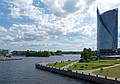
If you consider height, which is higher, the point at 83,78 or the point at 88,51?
the point at 88,51

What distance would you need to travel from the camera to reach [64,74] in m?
113

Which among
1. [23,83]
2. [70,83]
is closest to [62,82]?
[70,83]

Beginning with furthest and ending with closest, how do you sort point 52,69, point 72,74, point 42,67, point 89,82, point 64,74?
point 42,67 < point 52,69 < point 64,74 < point 72,74 < point 89,82

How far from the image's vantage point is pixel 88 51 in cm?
19238

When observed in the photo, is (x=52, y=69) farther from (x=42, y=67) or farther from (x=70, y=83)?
(x=70, y=83)

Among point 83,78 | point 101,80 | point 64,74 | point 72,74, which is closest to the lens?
point 101,80

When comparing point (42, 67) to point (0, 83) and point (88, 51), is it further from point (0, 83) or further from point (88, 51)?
point (0, 83)

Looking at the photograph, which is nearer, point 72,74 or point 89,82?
point 89,82

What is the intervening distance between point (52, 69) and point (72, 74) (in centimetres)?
3084

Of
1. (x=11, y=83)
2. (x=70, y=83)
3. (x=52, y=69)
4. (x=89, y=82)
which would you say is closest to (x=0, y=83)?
(x=11, y=83)

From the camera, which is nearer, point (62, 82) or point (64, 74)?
point (62, 82)

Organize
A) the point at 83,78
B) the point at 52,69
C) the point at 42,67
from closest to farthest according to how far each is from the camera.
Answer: the point at 83,78 → the point at 52,69 → the point at 42,67

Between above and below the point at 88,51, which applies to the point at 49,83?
below

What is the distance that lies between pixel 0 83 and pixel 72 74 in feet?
95.1
